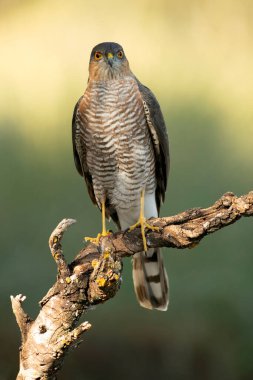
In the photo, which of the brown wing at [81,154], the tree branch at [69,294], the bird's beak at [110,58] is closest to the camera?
the tree branch at [69,294]

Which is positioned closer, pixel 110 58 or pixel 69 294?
pixel 69 294

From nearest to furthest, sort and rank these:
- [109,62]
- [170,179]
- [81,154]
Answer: [109,62]
[81,154]
[170,179]

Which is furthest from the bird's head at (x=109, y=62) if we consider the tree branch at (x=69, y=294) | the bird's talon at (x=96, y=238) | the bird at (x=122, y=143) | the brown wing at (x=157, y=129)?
the tree branch at (x=69, y=294)

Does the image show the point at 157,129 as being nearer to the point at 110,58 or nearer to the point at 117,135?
the point at 117,135

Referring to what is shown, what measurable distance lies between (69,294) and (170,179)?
1659 mm

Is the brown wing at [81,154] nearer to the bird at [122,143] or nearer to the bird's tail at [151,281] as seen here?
the bird at [122,143]

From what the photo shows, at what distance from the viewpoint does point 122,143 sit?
2973 mm

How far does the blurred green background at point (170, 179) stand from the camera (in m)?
3.95

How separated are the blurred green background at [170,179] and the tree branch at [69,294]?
55.9 inches

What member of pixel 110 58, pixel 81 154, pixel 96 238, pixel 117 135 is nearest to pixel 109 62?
pixel 110 58

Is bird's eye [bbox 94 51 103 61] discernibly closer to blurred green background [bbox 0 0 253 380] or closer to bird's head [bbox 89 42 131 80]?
bird's head [bbox 89 42 131 80]

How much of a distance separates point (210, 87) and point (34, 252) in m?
1.36

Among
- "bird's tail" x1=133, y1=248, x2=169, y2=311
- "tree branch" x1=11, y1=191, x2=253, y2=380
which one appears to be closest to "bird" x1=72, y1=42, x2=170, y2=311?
"bird's tail" x1=133, y1=248, x2=169, y2=311

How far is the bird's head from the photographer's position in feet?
9.77
